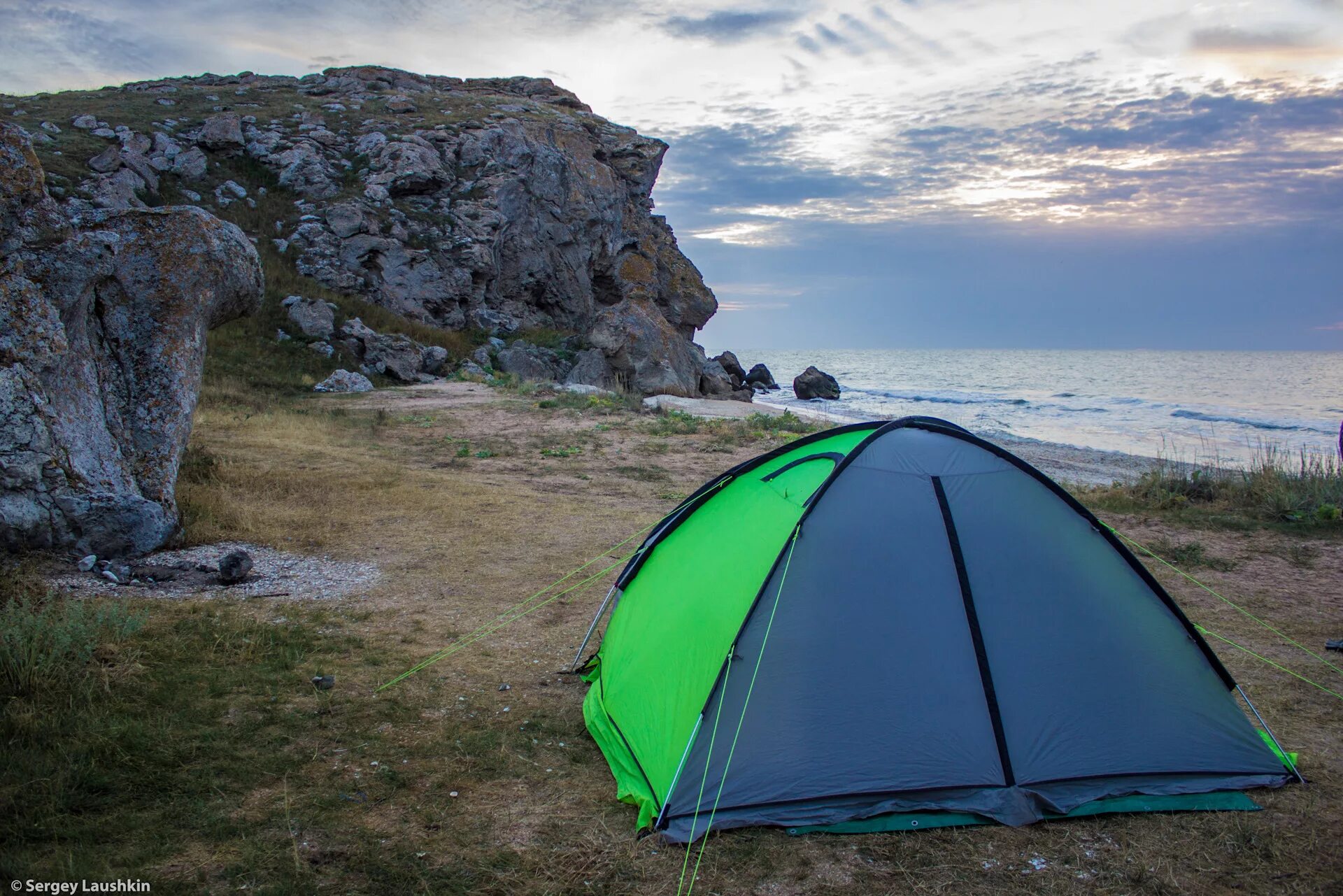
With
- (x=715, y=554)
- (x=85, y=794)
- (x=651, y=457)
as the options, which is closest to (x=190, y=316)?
(x=85, y=794)

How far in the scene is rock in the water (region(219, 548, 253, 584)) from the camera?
23.2ft

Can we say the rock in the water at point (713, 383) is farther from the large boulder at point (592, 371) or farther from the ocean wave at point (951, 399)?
the ocean wave at point (951, 399)

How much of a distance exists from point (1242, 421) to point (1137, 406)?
6.56 m

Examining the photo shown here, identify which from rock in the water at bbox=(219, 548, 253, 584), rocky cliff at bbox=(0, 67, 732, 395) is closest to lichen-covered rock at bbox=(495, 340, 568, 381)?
rocky cliff at bbox=(0, 67, 732, 395)

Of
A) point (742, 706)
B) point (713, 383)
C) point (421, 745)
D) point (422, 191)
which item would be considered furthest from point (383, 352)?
point (742, 706)

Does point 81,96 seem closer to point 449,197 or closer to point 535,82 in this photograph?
point 449,197

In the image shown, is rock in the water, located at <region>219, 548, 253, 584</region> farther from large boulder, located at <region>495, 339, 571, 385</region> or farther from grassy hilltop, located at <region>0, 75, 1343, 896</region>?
large boulder, located at <region>495, 339, 571, 385</region>

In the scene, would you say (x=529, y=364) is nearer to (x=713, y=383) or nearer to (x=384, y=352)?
(x=384, y=352)

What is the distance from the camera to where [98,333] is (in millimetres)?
7703

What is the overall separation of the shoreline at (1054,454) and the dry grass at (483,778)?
8.13m

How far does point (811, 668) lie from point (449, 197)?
34.5m

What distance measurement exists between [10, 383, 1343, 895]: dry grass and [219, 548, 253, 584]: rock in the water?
54 centimetres

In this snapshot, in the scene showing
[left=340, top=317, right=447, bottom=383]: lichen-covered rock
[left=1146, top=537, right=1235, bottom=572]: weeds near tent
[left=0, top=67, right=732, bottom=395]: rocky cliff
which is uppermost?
[left=0, top=67, right=732, bottom=395]: rocky cliff

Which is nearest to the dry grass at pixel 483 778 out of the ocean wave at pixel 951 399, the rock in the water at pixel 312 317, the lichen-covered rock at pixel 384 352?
the lichen-covered rock at pixel 384 352
